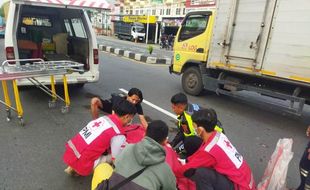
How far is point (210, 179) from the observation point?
223 cm

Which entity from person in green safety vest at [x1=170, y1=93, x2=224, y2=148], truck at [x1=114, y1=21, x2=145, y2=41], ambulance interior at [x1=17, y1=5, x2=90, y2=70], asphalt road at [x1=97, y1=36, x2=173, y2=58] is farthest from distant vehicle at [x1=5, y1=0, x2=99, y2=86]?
truck at [x1=114, y1=21, x2=145, y2=41]

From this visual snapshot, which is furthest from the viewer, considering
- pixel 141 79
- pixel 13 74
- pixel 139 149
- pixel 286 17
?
pixel 141 79

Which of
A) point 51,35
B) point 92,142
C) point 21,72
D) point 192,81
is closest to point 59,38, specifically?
point 51,35

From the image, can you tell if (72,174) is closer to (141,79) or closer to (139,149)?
(139,149)

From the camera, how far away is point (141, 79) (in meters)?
8.45

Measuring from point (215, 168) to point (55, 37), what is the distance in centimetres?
602

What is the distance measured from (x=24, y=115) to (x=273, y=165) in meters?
3.98

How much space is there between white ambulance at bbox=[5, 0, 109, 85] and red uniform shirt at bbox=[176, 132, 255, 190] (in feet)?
11.4

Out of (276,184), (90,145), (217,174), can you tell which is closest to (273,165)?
(276,184)

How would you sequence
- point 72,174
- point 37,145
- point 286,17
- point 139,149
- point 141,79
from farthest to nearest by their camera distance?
1. point 141,79
2. point 286,17
3. point 37,145
4. point 72,174
5. point 139,149

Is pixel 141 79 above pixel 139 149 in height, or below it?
below

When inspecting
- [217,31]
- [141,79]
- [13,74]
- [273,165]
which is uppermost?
[217,31]

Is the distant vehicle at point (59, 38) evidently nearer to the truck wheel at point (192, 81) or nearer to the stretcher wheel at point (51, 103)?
the stretcher wheel at point (51, 103)

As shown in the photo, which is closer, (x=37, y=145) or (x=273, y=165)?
(x=273, y=165)
